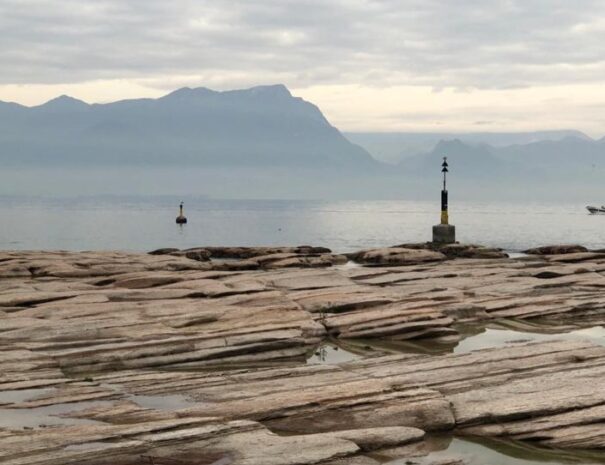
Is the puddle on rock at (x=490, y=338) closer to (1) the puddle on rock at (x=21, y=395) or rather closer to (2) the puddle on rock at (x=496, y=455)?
(2) the puddle on rock at (x=496, y=455)

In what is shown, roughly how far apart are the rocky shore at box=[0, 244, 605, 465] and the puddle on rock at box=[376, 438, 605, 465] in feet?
0.80

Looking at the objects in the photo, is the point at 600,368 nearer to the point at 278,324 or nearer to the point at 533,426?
the point at 533,426

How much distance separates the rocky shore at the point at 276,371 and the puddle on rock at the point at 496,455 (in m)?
0.24

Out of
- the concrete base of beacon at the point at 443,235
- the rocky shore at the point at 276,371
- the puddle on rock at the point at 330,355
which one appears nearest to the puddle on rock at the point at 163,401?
the rocky shore at the point at 276,371

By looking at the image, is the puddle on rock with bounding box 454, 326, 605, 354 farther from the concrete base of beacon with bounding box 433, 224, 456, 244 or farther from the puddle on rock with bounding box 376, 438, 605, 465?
the concrete base of beacon with bounding box 433, 224, 456, 244

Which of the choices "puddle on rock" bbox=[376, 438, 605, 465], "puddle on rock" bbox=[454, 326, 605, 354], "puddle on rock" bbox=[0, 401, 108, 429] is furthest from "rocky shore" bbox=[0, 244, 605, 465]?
"puddle on rock" bbox=[454, 326, 605, 354]

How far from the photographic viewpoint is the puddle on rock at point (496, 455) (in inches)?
706

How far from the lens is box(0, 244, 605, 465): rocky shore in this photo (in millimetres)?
17453

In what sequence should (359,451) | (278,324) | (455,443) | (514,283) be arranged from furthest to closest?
(514,283) < (278,324) < (455,443) < (359,451)

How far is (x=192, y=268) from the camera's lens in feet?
164

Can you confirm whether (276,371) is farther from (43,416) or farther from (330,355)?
(43,416)

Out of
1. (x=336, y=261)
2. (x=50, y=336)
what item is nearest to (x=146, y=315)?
(x=50, y=336)

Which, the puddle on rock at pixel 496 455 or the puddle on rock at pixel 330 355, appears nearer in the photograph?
the puddle on rock at pixel 496 455

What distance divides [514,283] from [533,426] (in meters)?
24.0
